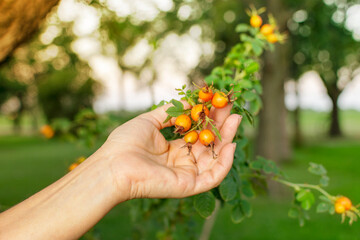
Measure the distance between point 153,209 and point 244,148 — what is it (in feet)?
3.20

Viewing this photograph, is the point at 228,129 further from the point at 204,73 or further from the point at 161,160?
the point at 204,73

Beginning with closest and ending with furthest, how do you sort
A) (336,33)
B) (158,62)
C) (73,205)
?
1. (73,205)
2. (336,33)
3. (158,62)

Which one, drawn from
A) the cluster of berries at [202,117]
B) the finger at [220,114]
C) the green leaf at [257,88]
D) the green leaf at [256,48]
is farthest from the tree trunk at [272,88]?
the cluster of berries at [202,117]

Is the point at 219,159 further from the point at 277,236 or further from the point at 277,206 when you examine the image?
the point at 277,206

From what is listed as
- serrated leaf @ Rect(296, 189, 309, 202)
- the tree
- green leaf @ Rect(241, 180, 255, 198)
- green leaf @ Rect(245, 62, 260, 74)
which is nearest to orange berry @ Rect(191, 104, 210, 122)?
green leaf @ Rect(245, 62, 260, 74)

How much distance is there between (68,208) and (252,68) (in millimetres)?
1188

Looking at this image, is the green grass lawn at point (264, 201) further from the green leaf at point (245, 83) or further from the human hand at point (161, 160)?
the green leaf at point (245, 83)

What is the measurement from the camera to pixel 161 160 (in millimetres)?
1631

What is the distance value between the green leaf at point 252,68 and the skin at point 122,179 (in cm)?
37

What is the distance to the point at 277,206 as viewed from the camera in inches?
279

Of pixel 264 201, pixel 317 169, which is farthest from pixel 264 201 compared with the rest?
pixel 317 169

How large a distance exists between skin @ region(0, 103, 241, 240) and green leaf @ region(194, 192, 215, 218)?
13 cm

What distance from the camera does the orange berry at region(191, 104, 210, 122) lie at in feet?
4.79

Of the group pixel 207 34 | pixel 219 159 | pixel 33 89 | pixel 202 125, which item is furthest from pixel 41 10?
pixel 33 89
